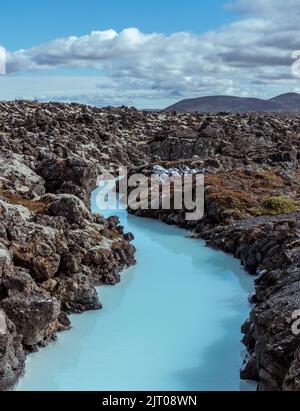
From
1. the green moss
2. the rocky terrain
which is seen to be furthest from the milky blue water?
the green moss

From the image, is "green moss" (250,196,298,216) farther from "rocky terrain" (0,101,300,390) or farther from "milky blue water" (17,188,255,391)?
"milky blue water" (17,188,255,391)

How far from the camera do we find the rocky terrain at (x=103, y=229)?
2300cm

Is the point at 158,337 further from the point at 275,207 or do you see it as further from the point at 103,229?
the point at 275,207

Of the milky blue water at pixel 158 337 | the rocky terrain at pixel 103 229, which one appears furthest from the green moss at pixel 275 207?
the milky blue water at pixel 158 337

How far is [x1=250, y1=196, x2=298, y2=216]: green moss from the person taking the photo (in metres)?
53.2

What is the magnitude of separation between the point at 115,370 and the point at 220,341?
18.8ft

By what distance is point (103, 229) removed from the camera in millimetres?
40219

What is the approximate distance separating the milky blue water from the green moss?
45.7 ft

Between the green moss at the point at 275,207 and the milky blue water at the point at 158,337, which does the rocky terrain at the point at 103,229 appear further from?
the milky blue water at the point at 158,337

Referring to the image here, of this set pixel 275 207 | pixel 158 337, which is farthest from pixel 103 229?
pixel 275 207

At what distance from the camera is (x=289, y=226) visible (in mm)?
43156

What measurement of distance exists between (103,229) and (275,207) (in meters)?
20.4

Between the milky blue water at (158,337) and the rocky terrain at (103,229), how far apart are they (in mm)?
913

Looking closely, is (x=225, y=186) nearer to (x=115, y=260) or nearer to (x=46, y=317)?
(x=115, y=260)
